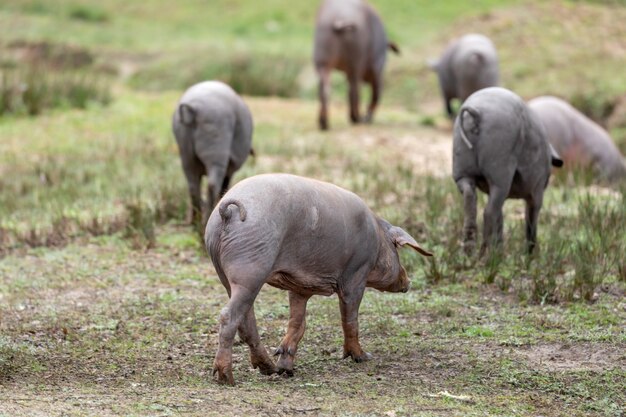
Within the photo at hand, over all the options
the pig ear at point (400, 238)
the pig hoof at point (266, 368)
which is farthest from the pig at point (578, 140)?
the pig hoof at point (266, 368)

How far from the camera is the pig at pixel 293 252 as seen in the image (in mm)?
5238

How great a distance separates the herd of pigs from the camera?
17.3 feet

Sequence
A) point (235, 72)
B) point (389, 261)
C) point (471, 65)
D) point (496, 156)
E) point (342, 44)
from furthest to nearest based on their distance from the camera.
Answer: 1. point (235, 72)
2. point (342, 44)
3. point (471, 65)
4. point (496, 156)
5. point (389, 261)

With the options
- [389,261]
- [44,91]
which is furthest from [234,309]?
[44,91]

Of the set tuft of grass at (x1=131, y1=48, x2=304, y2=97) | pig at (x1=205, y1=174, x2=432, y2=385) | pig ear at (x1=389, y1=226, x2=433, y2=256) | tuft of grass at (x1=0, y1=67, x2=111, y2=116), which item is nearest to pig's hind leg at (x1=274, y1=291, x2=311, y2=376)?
pig at (x1=205, y1=174, x2=432, y2=385)

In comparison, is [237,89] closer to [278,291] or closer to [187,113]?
[187,113]

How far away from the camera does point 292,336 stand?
5758 mm

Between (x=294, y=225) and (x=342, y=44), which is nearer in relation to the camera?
(x=294, y=225)

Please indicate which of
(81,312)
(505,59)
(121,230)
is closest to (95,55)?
(505,59)

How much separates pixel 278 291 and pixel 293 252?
2208mm

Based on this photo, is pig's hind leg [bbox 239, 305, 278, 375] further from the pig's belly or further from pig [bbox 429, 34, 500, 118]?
pig [bbox 429, 34, 500, 118]

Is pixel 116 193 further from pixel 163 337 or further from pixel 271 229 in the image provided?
pixel 271 229

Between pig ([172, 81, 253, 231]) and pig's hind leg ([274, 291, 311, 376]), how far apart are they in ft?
9.27

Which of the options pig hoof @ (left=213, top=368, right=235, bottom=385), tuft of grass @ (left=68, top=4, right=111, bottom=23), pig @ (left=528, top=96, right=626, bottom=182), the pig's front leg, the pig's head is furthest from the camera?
tuft of grass @ (left=68, top=4, right=111, bottom=23)
